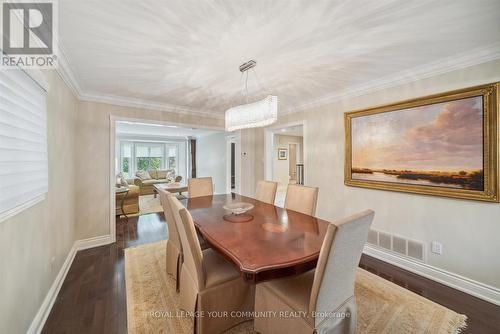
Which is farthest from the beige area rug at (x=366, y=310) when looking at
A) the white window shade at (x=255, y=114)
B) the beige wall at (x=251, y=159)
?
the beige wall at (x=251, y=159)

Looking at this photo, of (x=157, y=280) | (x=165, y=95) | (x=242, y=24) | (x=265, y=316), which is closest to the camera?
(x=265, y=316)

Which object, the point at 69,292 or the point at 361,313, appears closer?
the point at 361,313

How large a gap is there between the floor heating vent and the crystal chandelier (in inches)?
83.9

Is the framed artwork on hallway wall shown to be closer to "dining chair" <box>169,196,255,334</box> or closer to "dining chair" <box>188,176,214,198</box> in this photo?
"dining chair" <box>188,176,214,198</box>

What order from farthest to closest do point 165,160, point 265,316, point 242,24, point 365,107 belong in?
point 165,160 → point 365,107 → point 242,24 → point 265,316

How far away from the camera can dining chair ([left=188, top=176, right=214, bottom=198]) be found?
10.4 feet

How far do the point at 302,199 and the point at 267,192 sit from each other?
0.64m

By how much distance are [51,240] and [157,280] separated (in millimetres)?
1093

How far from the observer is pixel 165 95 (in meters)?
3.17

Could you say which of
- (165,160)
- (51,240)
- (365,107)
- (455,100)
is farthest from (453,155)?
(165,160)

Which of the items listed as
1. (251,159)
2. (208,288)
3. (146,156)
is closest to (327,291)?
(208,288)

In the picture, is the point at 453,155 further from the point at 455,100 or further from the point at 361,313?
the point at 361,313

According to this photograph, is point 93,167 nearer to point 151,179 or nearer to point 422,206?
point 422,206

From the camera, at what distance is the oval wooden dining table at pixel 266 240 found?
1.13 m
